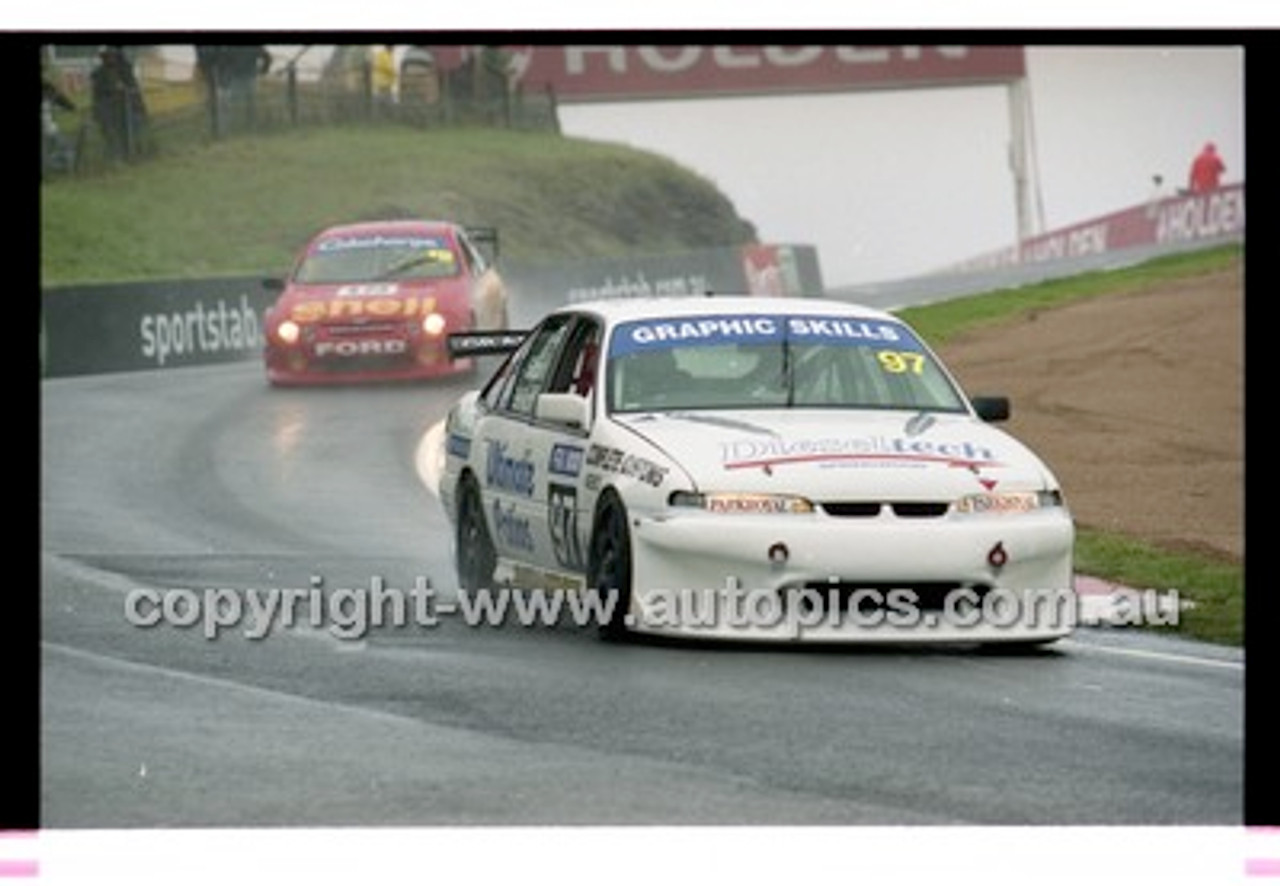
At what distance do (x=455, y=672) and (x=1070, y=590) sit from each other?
204cm

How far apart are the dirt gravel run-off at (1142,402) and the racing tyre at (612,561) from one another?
3020 mm

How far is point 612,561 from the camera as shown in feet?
43.5

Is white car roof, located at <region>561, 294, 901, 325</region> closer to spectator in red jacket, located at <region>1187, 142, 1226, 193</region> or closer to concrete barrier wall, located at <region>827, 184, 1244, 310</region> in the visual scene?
concrete barrier wall, located at <region>827, 184, 1244, 310</region>

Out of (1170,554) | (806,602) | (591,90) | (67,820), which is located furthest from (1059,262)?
(67,820)

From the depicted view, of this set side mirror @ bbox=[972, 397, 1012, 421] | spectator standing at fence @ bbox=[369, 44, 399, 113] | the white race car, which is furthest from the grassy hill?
side mirror @ bbox=[972, 397, 1012, 421]

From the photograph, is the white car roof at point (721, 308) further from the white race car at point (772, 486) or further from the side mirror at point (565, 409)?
the side mirror at point (565, 409)

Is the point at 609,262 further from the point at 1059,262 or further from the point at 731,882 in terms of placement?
the point at 731,882

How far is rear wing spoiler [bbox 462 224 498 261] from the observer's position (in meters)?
15.5

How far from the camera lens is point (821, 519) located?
12.9 m

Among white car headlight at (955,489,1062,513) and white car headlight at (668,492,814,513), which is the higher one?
white car headlight at (668,492,814,513)

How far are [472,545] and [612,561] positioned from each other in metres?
1.59

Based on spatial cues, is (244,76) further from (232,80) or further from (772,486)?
(772,486)

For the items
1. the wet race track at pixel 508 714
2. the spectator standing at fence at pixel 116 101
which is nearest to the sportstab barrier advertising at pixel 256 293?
the wet race track at pixel 508 714

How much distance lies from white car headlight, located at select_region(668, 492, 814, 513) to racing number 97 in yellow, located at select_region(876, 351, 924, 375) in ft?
4.03
